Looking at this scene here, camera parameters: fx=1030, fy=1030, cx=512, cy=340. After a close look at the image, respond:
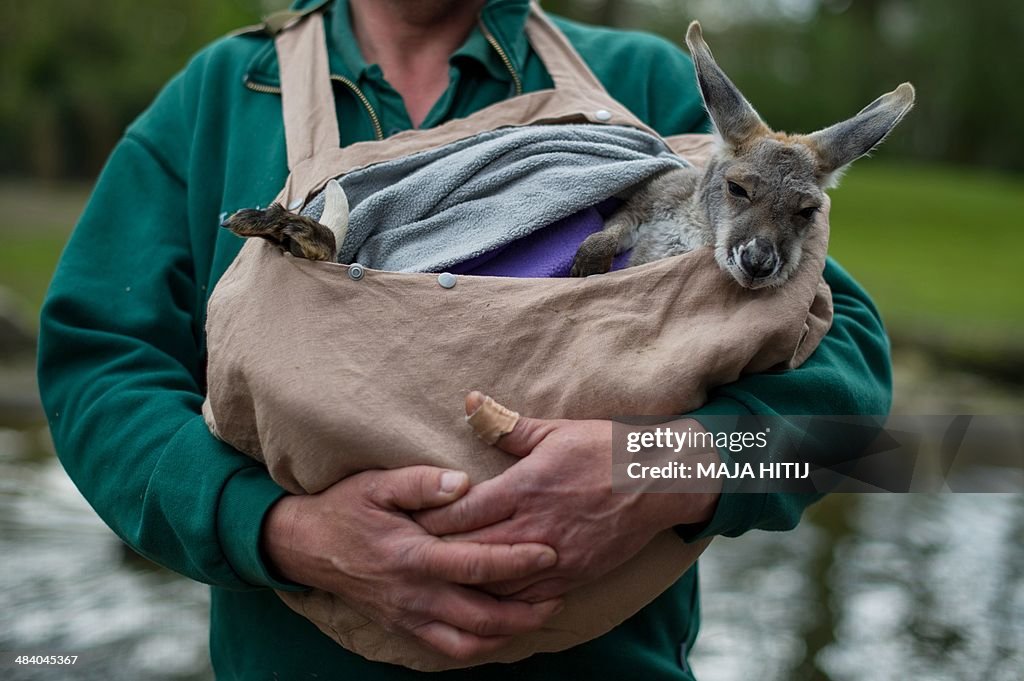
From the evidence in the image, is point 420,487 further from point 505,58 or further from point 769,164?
point 505,58

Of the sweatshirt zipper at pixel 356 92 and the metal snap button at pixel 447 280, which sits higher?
the sweatshirt zipper at pixel 356 92

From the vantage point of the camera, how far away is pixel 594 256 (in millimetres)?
2078

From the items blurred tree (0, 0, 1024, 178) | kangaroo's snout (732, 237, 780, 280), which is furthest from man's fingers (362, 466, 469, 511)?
blurred tree (0, 0, 1024, 178)

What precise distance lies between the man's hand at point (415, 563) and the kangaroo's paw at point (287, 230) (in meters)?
0.44

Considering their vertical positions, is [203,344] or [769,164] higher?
[769,164]

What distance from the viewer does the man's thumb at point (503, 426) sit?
6.13ft

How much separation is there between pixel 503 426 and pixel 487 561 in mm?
242

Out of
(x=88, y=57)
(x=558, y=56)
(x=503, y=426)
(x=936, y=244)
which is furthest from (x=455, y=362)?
(x=88, y=57)

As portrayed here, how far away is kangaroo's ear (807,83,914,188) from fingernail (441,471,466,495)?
3.49 feet

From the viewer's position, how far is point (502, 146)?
2184 millimetres

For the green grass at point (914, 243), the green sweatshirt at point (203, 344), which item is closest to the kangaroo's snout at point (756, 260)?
the green sweatshirt at point (203, 344)

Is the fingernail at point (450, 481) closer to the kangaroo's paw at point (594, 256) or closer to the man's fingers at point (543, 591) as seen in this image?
the man's fingers at point (543, 591)

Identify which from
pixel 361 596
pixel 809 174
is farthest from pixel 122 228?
pixel 809 174

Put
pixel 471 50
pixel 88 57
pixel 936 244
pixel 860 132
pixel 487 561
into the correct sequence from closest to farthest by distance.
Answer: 1. pixel 487 561
2. pixel 860 132
3. pixel 471 50
4. pixel 936 244
5. pixel 88 57
